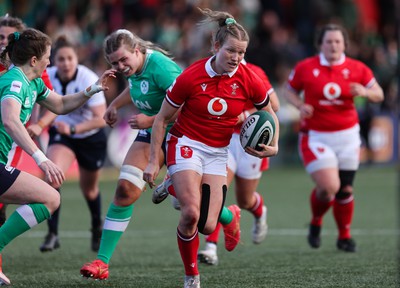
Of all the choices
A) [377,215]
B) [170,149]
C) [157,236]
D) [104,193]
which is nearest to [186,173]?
[170,149]

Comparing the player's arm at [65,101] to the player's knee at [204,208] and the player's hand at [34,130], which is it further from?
the player's knee at [204,208]

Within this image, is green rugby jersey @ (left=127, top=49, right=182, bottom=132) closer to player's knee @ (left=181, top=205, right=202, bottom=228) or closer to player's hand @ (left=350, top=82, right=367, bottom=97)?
player's knee @ (left=181, top=205, right=202, bottom=228)

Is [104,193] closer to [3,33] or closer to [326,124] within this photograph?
[326,124]

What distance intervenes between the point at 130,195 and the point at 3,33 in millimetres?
1795

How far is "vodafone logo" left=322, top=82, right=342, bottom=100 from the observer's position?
883 centimetres

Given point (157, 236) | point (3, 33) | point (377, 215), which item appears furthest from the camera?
point (377, 215)

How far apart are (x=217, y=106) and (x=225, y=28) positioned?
57 cm

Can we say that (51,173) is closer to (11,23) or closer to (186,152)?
(186,152)

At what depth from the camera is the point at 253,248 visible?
29.5 feet

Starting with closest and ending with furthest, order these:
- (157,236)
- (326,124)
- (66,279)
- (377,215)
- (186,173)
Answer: (186,173) < (66,279) < (326,124) < (157,236) < (377,215)

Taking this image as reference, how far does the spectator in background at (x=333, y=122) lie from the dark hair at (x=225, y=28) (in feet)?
8.19

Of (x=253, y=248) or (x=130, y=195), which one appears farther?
(x=253, y=248)

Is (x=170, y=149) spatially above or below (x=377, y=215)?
above

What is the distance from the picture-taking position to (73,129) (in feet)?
27.2
